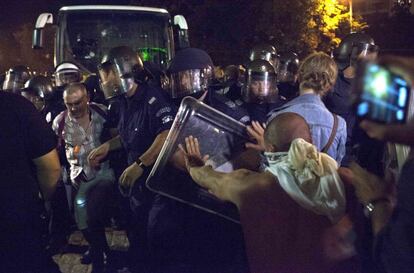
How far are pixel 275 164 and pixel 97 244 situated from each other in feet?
9.78

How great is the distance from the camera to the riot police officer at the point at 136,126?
152 inches

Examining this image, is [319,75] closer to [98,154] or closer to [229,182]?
[229,182]

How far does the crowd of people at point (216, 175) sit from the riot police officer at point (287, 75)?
0.03 meters

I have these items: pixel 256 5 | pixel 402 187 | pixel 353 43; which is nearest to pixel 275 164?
pixel 402 187

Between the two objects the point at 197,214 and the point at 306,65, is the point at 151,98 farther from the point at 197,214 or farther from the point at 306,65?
the point at 306,65

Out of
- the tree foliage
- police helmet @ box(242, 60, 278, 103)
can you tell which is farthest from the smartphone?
the tree foliage

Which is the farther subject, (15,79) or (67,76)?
(15,79)

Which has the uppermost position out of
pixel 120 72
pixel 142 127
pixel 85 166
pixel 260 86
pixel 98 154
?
pixel 120 72

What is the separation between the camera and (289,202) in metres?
2.30

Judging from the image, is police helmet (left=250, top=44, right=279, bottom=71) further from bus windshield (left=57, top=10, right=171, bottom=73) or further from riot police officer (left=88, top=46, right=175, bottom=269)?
riot police officer (left=88, top=46, right=175, bottom=269)

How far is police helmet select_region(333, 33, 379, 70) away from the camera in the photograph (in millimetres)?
5179

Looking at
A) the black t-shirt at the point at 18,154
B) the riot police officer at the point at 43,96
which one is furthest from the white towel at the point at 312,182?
the riot police officer at the point at 43,96

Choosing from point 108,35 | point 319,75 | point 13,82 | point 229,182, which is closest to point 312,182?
point 229,182

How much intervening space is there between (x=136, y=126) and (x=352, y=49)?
2.72 meters
